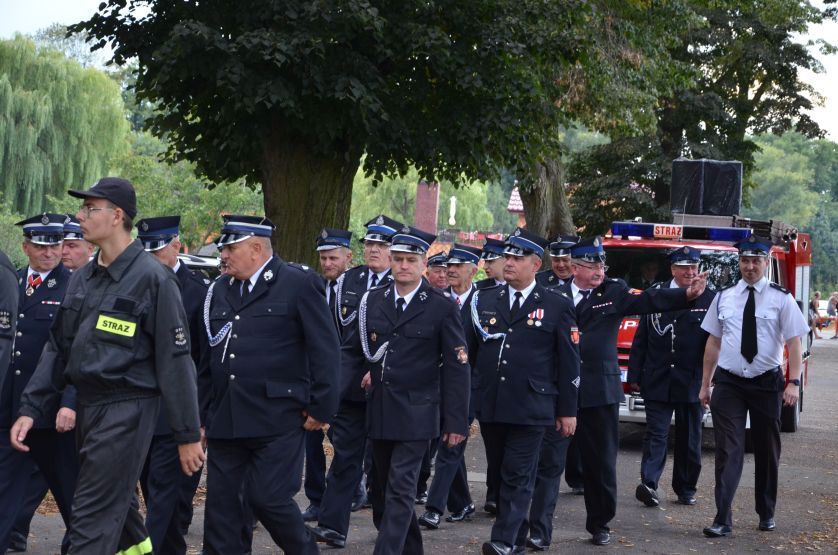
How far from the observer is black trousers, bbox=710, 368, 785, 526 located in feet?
31.9

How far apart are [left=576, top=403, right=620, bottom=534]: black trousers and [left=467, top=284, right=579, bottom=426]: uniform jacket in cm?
97

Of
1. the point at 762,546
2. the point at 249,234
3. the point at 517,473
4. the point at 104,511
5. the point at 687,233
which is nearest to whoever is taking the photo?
the point at 104,511

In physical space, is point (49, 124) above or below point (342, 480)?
above

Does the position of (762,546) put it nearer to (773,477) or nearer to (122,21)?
(773,477)

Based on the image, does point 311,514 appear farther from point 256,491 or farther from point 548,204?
point 548,204

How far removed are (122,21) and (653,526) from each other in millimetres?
10065

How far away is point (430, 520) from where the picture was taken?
955 centimetres

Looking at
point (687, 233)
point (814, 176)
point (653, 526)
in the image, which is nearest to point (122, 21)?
point (687, 233)

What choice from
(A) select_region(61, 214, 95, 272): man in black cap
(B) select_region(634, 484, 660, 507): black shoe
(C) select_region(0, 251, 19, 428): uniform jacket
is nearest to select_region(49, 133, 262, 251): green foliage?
(B) select_region(634, 484, 660, 507): black shoe

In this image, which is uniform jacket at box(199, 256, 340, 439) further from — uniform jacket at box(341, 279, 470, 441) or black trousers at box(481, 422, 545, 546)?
black trousers at box(481, 422, 545, 546)

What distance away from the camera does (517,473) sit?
319 inches

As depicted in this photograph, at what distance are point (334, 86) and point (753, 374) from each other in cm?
713

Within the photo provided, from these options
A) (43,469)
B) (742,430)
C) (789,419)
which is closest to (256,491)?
(43,469)

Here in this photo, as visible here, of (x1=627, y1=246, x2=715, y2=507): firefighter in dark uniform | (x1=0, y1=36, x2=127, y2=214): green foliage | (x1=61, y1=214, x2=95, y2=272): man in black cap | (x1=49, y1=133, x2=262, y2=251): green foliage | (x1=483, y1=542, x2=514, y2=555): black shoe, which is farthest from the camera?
(x1=49, y1=133, x2=262, y2=251): green foliage
